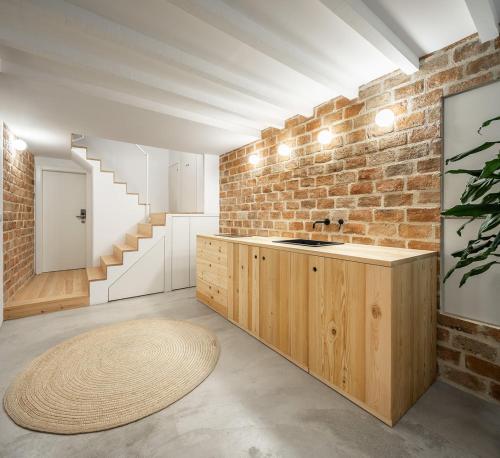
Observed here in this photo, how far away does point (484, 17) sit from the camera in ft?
4.34

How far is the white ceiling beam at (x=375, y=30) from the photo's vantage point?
1.27 metres

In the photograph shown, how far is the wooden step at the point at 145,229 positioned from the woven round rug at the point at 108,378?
1.61 meters

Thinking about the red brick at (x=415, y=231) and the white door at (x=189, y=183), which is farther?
the white door at (x=189, y=183)

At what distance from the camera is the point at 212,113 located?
2604 mm

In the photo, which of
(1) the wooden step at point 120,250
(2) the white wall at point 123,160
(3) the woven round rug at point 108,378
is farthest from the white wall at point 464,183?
(2) the white wall at point 123,160

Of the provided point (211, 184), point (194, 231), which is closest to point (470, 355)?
point (194, 231)

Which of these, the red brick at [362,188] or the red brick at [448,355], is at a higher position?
the red brick at [362,188]

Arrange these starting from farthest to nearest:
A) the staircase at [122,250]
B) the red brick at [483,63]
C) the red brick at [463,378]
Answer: the staircase at [122,250] < the red brick at [463,378] < the red brick at [483,63]

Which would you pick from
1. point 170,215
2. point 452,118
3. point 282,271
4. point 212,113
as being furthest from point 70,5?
point 170,215

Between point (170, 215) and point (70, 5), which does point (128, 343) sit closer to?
point (170, 215)

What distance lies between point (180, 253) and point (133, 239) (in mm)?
721

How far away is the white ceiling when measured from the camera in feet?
4.40

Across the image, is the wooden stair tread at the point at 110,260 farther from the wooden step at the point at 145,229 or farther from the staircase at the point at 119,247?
the wooden step at the point at 145,229

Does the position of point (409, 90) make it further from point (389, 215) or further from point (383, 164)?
point (389, 215)
